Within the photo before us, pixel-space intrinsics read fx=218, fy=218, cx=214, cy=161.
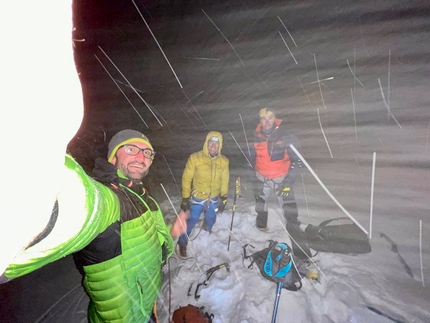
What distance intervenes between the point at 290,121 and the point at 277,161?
2.67m

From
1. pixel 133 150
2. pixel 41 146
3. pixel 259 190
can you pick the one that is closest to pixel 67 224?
pixel 41 146

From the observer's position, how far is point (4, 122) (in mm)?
248

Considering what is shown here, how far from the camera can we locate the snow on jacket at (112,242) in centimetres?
49

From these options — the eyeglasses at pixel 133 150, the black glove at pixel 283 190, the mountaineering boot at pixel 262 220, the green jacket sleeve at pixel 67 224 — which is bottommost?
the green jacket sleeve at pixel 67 224

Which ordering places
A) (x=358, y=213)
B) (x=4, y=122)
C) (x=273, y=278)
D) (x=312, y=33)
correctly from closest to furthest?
(x=4, y=122), (x=273, y=278), (x=358, y=213), (x=312, y=33)

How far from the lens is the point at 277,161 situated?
290 cm

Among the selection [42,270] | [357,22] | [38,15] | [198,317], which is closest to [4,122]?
[38,15]

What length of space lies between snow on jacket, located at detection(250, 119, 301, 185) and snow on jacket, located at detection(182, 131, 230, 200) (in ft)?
1.74

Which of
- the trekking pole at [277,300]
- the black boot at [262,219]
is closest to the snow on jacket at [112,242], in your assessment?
the trekking pole at [277,300]

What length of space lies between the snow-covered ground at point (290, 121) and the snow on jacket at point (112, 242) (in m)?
0.85

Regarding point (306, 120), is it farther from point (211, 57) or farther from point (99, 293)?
point (99, 293)

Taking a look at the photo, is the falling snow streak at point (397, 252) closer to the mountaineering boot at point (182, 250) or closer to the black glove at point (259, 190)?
the black glove at point (259, 190)

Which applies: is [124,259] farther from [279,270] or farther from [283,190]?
[283,190]

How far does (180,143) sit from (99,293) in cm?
515
